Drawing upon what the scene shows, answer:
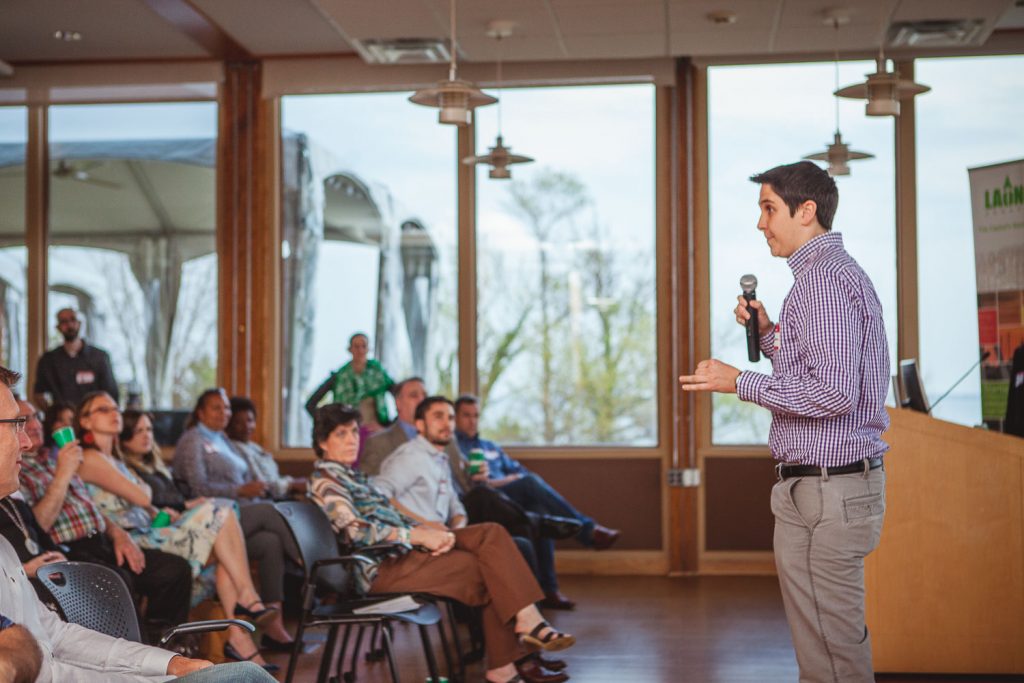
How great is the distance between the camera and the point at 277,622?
221 inches

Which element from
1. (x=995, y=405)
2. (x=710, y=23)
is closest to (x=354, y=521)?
(x=995, y=405)

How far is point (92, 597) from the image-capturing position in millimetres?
3100

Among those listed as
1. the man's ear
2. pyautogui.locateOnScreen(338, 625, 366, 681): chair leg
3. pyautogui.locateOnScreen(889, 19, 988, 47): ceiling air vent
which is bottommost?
pyautogui.locateOnScreen(338, 625, 366, 681): chair leg

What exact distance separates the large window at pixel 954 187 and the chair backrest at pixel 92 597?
6.38m

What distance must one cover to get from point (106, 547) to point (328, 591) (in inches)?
39.9

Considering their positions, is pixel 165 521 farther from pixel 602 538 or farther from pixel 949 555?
pixel 949 555

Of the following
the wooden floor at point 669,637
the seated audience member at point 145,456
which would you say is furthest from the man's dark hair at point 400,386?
the seated audience member at point 145,456

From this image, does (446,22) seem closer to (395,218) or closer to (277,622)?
(395,218)

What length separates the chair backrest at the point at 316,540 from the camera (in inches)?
169

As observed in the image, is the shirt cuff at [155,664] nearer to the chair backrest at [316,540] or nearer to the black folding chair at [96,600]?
the black folding chair at [96,600]

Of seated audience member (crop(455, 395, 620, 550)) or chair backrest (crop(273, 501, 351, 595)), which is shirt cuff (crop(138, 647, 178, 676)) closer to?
chair backrest (crop(273, 501, 351, 595))

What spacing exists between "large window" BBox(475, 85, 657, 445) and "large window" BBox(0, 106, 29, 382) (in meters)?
3.41

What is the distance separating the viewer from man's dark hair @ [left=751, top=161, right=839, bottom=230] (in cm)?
307

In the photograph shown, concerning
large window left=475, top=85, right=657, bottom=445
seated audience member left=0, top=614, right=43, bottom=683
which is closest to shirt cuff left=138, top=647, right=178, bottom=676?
seated audience member left=0, top=614, right=43, bottom=683
